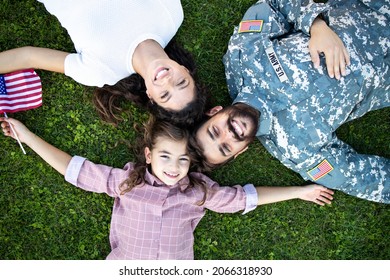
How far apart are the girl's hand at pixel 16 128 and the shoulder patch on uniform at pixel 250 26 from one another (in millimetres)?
2008

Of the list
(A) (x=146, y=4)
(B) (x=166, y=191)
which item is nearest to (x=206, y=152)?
(B) (x=166, y=191)

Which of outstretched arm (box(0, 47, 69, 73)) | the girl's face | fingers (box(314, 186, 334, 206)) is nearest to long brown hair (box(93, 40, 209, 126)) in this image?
the girl's face

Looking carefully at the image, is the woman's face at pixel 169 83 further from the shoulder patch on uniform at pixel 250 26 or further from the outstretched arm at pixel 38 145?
the outstretched arm at pixel 38 145

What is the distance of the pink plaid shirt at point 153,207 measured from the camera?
12.3ft

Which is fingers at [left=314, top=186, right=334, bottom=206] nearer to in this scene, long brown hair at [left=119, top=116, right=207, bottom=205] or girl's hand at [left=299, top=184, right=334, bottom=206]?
girl's hand at [left=299, top=184, right=334, bottom=206]

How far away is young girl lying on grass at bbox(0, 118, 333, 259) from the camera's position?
3736 millimetres

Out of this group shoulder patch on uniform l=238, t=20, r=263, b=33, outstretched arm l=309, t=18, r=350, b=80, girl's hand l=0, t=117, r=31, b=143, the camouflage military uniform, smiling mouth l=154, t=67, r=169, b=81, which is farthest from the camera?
girl's hand l=0, t=117, r=31, b=143

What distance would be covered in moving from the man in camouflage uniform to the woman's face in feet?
1.34

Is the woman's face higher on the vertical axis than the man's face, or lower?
higher

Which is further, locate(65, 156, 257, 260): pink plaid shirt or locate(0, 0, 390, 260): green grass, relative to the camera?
locate(0, 0, 390, 260): green grass

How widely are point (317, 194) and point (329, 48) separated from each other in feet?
4.51

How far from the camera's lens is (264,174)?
4172mm

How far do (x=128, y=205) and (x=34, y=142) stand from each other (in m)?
0.98

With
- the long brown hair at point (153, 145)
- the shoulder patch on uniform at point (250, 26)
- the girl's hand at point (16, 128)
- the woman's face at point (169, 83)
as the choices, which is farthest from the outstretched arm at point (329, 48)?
the girl's hand at point (16, 128)
